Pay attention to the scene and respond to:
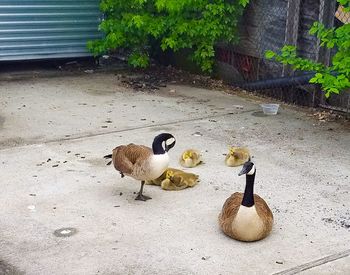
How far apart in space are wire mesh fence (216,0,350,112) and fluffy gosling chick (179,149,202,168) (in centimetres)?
273

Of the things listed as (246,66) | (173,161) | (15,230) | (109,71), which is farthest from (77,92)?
(15,230)

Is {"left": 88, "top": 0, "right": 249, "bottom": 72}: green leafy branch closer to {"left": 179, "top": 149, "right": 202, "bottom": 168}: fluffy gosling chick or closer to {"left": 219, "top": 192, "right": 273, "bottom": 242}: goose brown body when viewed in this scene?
{"left": 179, "top": 149, "right": 202, "bottom": 168}: fluffy gosling chick

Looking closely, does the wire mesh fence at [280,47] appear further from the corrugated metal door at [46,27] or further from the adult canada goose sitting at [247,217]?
the adult canada goose sitting at [247,217]

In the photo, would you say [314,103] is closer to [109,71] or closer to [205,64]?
[205,64]

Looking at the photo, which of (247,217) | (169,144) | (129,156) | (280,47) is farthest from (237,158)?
(280,47)

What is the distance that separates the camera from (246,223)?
4.45m

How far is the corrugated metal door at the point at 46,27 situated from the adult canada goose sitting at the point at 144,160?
5.71 meters

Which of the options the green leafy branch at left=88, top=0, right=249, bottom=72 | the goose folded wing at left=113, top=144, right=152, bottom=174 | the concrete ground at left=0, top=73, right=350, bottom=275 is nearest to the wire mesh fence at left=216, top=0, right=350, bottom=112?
the green leafy branch at left=88, top=0, right=249, bottom=72

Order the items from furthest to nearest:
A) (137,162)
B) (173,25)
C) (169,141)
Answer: (173,25)
(169,141)
(137,162)

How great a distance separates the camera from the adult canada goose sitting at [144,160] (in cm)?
500

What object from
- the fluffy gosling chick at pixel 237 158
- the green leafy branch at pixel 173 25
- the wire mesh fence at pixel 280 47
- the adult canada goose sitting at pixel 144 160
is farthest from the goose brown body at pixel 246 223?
the green leafy branch at pixel 173 25

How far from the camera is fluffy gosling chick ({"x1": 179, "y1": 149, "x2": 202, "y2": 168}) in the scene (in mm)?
6102

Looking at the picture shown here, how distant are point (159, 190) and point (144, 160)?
24.2 inches

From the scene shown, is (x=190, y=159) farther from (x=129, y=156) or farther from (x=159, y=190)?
(x=129, y=156)
